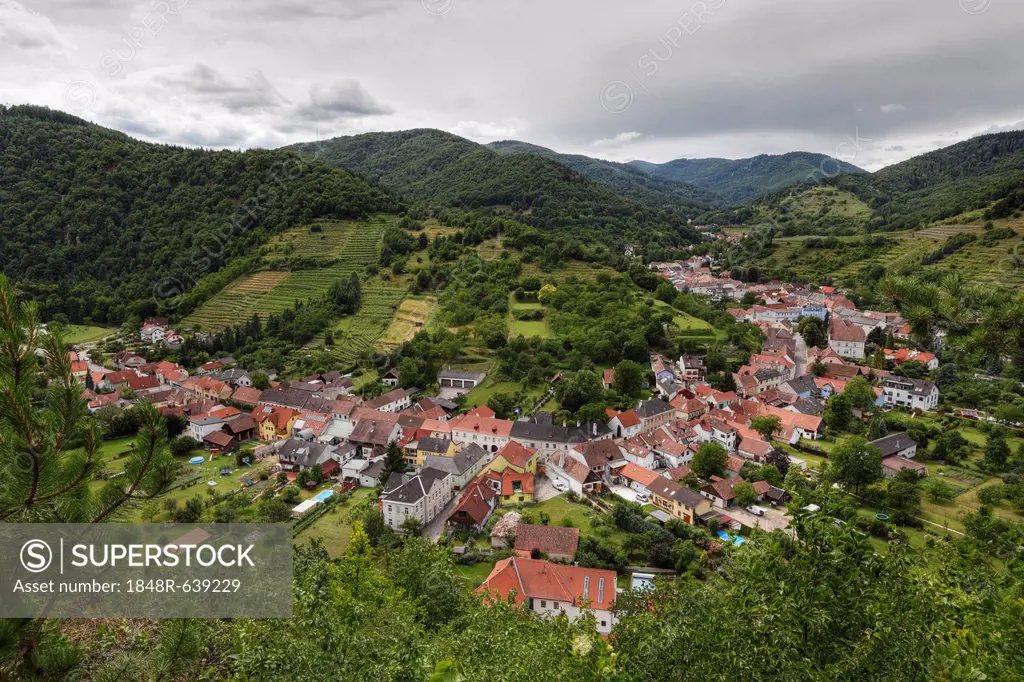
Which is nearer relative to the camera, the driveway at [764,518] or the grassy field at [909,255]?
the driveway at [764,518]

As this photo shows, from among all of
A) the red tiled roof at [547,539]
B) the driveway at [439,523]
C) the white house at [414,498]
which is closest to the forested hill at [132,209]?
the white house at [414,498]

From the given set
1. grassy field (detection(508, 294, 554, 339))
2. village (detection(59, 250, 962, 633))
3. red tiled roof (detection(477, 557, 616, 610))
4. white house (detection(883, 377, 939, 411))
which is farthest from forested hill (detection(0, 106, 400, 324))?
white house (detection(883, 377, 939, 411))

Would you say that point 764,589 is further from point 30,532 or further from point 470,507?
point 470,507

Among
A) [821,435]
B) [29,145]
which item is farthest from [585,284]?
[29,145]

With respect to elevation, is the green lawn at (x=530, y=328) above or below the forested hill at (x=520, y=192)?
below

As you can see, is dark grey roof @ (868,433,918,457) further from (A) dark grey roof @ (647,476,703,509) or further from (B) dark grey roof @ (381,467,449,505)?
(B) dark grey roof @ (381,467,449,505)

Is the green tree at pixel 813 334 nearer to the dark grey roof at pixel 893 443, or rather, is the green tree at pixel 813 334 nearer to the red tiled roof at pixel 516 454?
the dark grey roof at pixel 893 443
